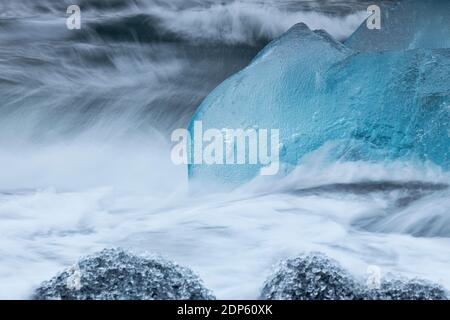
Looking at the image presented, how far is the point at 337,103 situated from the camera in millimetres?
3883

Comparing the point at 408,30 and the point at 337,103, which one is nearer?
the point at 337,103

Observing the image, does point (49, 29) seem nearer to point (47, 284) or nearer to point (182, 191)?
point (182, 191)

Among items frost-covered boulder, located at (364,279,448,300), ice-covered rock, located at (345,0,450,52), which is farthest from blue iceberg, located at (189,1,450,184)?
frost-covered boulder, located at (364,279,448,300)

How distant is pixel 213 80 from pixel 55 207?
3.54 ft

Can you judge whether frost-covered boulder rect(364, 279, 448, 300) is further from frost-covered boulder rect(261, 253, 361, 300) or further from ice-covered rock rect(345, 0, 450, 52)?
ice-covered rock rect(345, 0, 450, 52)

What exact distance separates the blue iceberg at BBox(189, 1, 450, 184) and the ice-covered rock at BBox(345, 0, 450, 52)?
0.03 meters

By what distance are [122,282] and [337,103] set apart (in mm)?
1478

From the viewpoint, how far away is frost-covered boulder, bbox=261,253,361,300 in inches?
126

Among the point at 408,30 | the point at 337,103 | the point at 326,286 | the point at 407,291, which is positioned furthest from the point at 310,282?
the point at 408,30

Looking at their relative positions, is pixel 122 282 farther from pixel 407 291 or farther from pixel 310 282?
pixel 407 291

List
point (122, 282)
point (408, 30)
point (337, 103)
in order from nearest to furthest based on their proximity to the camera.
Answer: point (122, 282) → point (337, 103) → point (408, 30)

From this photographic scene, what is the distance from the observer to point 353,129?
12.7 feet
